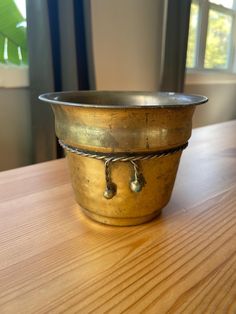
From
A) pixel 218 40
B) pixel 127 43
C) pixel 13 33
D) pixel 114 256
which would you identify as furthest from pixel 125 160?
pixel 218 40

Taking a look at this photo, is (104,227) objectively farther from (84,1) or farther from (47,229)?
(84,1)

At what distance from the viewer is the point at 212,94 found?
8.25ft

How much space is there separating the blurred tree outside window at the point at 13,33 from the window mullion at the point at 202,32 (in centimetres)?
157

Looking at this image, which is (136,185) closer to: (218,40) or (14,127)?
(14,127)

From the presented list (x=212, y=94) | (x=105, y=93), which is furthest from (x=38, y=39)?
(x=212, y=94)

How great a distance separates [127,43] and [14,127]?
855 millimetres

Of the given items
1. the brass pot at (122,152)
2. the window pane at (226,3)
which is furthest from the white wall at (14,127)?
the window pane at (226,3)

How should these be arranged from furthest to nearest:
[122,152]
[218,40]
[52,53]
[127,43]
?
1. [218,40]
2. [127,43]
3. [52,53]
4. [122,152]

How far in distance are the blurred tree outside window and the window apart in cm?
142

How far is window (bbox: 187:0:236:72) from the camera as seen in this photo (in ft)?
7.63

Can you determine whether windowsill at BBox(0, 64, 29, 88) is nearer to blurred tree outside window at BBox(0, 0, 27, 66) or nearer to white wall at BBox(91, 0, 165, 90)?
blurred tree outside window at BBox(0, 0, 27, 66)

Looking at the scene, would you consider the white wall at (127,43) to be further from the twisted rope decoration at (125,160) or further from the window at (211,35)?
the twisted rope decoration at (125,160)

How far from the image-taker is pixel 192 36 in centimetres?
236

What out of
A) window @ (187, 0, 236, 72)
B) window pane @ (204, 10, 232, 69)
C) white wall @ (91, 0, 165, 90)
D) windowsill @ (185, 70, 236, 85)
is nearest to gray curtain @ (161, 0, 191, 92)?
white wall @ (91, 0, 165, 90)
